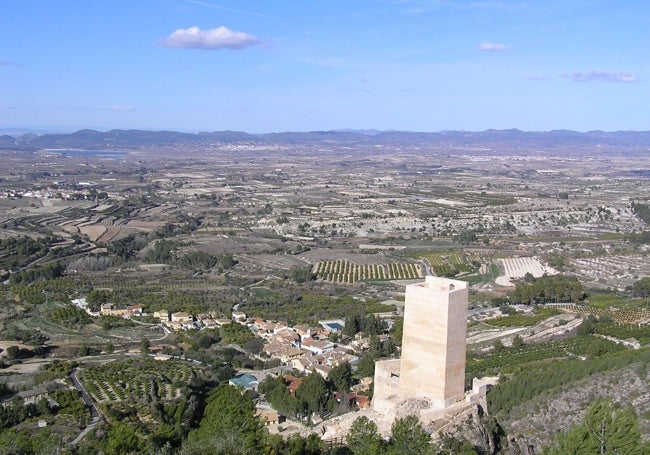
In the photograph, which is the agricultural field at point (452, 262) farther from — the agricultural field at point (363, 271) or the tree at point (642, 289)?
the tree at point (642, 289)

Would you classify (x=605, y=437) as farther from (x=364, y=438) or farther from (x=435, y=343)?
(x=364, y=438)

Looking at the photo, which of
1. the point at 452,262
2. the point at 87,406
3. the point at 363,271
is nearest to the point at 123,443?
the point at 87,406

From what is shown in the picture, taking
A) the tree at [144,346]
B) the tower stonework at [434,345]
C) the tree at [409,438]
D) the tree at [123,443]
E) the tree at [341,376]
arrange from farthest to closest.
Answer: the tree at [144,346] < the tree at [341,376] < the tree at [123,443] < the tower stonework at [434,345] < the tree at [409,438]

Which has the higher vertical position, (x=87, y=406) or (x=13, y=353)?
(x=87, y=406)

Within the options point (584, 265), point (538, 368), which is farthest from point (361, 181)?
point (538, 368)

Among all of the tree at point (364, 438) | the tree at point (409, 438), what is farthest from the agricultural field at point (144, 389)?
the tree at point (409, 438)

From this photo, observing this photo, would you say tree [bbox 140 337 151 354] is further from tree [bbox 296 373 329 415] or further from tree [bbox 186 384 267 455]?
tree [bbox 186 384 267 455]

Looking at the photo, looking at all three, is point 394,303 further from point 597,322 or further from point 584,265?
point 584,265
